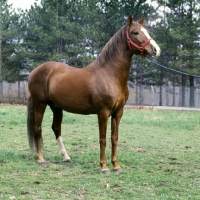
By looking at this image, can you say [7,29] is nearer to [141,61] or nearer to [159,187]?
[141,61]

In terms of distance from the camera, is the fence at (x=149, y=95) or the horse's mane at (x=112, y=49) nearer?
the horse's mane at (x=112, y=49)

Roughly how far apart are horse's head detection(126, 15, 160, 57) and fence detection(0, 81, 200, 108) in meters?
20.7

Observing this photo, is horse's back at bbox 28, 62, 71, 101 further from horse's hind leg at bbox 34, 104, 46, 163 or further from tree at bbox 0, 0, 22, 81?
tree at bbox 0, 0, 22, 81

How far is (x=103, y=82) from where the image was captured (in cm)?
491

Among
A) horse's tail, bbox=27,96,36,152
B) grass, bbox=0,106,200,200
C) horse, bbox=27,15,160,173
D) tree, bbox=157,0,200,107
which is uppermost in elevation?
tree, bbox=157,0,200,107

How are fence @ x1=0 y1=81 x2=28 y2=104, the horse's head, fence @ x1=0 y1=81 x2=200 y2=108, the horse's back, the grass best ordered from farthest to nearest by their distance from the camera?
fence @ x1=0 y1=81 x2=28 y2=104 → fence @ x1=0 y1=81 x2=200 y2=108 → the horse's back → the horse's head → the grass

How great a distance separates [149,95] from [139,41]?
22.1 metres

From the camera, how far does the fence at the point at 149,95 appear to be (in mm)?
26325

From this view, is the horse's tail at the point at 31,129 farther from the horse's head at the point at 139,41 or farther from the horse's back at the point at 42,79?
the horse's head at the point at 139,41

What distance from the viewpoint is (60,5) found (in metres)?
28.2

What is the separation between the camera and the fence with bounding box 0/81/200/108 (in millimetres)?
26325

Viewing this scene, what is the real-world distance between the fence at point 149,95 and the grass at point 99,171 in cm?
1753

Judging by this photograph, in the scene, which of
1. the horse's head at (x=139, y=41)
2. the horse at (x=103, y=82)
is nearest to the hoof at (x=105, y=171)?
the horse at (x=103, y=82)

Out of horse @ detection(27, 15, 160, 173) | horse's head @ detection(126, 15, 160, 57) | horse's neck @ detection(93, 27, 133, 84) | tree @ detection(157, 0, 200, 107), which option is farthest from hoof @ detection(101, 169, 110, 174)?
tree @ detection(157, 0, 200, 107)
